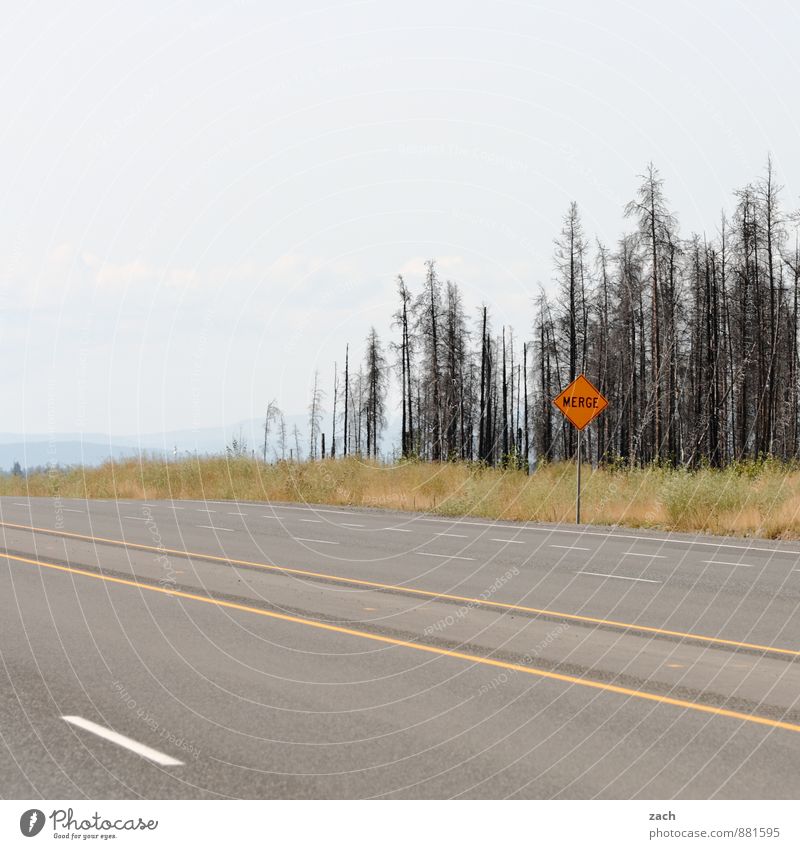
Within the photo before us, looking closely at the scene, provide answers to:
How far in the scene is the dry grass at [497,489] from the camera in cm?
2258

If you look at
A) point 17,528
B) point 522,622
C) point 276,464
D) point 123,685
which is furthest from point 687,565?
point 276,464

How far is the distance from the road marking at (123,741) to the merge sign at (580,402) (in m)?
17.7

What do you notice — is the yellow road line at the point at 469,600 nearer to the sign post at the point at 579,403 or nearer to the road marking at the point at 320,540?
the road marking at the point at 320,540

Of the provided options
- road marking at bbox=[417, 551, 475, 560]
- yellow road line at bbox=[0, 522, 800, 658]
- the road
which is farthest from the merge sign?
yellow road line at bbox=[0, 522, 800, 658]

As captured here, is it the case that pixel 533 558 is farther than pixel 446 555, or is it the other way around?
pixel 446 555

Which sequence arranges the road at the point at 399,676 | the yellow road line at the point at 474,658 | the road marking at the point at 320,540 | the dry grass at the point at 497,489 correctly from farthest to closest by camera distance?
the dry grass at the point at 497,489
the road marking at the point at 320,540
the yellow road line at the point at 474,658
the road at the point at 399,676

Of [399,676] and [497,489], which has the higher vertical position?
[497,489]

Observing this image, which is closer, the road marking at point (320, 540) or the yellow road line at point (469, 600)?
the yellow road line at point (469, 600)

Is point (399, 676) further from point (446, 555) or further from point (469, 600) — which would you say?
point (446, 555)

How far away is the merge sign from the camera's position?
2322 centimetres

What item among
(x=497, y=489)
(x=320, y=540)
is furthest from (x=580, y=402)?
(x=320, y=540)

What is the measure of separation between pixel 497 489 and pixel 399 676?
68.9 ft

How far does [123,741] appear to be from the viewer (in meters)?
6.15

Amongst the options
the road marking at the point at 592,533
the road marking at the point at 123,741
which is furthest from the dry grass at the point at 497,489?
the road marking at the point at 123,741
